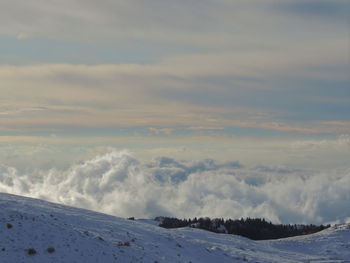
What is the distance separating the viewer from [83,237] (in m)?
36.0

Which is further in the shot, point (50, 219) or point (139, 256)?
point (50, 219)

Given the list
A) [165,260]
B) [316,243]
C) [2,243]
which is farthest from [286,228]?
[2,243]

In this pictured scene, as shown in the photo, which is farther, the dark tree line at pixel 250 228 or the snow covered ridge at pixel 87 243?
the dark tree line at pixel 250 228

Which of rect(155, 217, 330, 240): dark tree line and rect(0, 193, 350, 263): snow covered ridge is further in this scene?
rect(155, 217, 330, 240): dark tree line

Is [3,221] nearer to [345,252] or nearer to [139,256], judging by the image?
[139,256]

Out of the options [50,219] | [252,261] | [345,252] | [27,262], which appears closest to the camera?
[27,262]

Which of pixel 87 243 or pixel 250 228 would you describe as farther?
pixel 250 228

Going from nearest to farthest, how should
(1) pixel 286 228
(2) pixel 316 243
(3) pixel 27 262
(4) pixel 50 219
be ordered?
(3) pixel 27 262
(4) pixel 50 219
(2) pixel 316 243
(1) pixel 286 228

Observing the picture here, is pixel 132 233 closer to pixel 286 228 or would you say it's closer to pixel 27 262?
pixel 27 262

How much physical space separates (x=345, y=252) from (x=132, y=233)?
39.7 meters

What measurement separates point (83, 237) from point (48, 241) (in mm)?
3791

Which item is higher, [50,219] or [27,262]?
[50,219]

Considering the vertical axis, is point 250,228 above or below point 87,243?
below

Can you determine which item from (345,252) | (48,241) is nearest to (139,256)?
(48,241)
